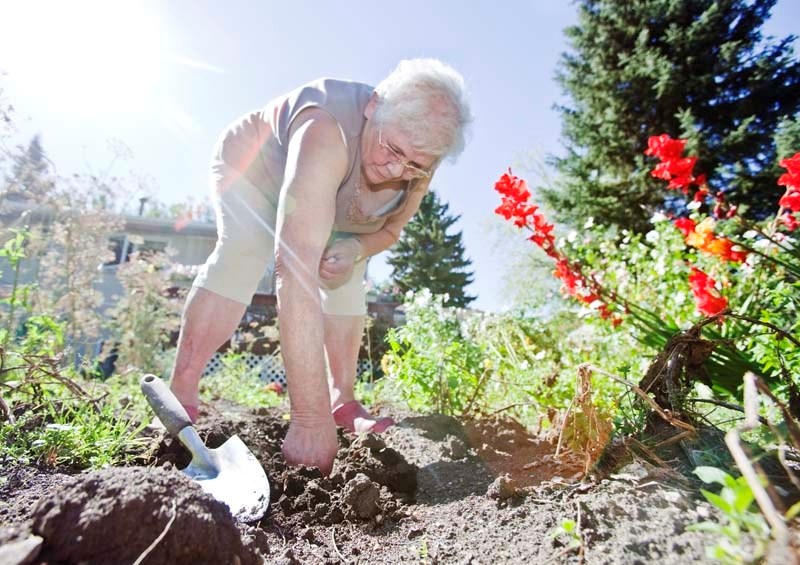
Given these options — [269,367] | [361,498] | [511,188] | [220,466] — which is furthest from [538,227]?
[269,367]

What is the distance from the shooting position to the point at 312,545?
3.67ft

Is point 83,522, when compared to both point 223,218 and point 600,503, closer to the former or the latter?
point 600,503

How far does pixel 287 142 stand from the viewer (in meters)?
1.92

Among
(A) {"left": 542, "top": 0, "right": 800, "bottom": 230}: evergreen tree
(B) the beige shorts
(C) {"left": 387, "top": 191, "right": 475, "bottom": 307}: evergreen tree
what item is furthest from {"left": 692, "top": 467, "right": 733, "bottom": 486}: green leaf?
(C) {"left": 387, "top": 191, "right": 475, "bottom": 307}: evergreen tree

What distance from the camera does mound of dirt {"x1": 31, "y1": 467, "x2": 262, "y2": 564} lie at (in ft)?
2.33

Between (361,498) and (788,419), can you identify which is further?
(361,498)

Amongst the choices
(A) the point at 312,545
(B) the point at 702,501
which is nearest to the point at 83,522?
(A) the point at 312,545

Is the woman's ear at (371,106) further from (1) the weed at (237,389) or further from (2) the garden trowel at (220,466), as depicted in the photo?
(1) the weed at (237,389)

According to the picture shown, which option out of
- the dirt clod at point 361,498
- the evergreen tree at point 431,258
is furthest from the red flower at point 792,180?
the evergreen tree at point 431,258

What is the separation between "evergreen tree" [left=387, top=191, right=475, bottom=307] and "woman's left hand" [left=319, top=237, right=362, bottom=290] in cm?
1920

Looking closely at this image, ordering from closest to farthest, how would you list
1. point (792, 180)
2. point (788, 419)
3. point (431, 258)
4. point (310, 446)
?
point (788, 419) < point (310, 446) < point (792, 180) < point (431, 258)

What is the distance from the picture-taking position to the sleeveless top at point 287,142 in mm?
1842

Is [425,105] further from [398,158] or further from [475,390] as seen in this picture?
[475,390]

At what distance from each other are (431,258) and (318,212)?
69.3 ft
